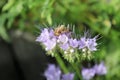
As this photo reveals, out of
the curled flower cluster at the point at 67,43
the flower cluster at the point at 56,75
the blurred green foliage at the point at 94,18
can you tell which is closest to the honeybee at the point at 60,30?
the curled flower cluster at the point at 67,43

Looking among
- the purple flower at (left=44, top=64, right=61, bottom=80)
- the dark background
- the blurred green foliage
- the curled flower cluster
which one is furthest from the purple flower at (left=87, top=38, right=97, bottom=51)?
the dark background

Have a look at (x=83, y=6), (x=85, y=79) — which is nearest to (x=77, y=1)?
(x=83, y=6)

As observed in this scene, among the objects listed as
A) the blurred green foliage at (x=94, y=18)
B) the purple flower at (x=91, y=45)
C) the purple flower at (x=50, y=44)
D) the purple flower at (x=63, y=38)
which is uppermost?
the blurred green foliage at (x=94, y=18)

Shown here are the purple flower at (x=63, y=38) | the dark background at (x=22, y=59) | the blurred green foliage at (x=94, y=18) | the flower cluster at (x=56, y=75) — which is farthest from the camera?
the dark background at (x=22, y=59)

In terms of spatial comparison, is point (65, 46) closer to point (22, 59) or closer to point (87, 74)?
point (87, 74)

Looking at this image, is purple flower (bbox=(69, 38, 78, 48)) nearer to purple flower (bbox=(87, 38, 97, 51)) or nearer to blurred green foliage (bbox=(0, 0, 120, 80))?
purple flower (bbox=(87, 38, 97, 51))

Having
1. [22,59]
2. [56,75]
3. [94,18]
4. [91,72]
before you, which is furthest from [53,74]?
[22,59]

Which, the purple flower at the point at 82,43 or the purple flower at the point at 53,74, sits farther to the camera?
the purple flower at the point at 53,74

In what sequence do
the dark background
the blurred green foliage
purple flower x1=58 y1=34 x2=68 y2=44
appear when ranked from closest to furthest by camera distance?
purple flower x1=58 y1=34 x2=68 y2=44
the blurred green foliage
the dark background

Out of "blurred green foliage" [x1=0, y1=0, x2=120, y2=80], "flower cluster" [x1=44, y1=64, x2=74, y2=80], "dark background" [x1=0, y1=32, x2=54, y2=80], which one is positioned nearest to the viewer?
"flower cluster" [x1=44, y1=64, x2=74, y2=80]

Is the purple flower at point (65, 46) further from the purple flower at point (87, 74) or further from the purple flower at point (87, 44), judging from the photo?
the purple flower at point (87, 74)
